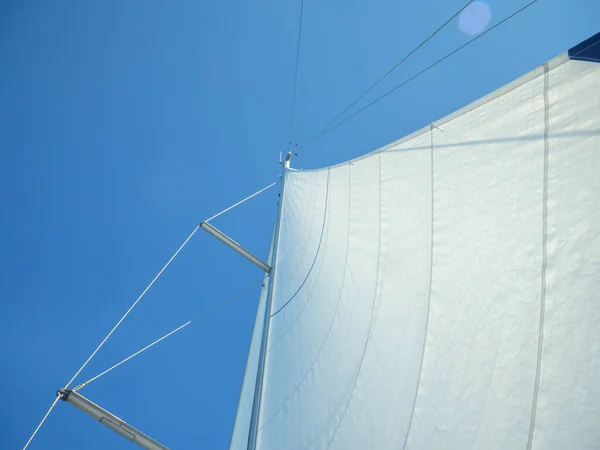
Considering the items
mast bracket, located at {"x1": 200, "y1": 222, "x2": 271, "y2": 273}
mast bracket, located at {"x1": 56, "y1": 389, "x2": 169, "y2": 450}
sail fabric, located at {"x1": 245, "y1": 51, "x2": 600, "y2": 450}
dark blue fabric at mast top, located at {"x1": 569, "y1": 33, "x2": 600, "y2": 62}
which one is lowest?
mast bracket, located at {"x1": 56, "y1": 389, "x2": 169, "y2": 450}

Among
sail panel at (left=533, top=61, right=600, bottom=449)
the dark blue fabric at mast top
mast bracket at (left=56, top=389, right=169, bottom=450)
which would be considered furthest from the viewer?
mast bracket at (left=56, top=389, right=169, bottom=450)

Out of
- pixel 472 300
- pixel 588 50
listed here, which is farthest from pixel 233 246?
pixel 588 50

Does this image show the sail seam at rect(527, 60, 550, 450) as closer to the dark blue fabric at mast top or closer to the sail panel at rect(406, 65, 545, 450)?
the sail panel at rect(406, 65, 545, 450)

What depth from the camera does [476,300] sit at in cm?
123

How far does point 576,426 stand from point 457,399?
34 cm

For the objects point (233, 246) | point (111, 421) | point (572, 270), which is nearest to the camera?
point (572, 270)

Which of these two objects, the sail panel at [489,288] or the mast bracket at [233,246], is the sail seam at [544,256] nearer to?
the sail panel at [489,288]

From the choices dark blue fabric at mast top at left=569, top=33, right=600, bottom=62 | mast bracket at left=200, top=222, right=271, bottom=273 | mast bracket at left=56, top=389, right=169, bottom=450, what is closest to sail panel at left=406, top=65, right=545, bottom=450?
dark blue fabric at mast top at left=569, top=33, right=600, bottom=62

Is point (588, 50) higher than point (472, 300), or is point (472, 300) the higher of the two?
point (588, 50)

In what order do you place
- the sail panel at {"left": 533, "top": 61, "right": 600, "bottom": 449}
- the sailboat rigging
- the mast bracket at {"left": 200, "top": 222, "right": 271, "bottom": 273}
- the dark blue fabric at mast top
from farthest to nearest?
the mast bracket at {"left": 200, "top": 222, "right": 271, "bottom": 273} < the dark blue fabric at mast top < the sailboat rigging < the sail panel at {"left": 533, "top": 61, "right": 600, "bottom": 449}

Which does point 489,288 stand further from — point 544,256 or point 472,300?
point 544,256

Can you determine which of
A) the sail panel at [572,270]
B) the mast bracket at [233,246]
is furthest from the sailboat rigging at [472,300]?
the mast bracket at [233,246]

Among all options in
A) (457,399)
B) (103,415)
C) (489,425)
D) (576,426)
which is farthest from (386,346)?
(103,415)

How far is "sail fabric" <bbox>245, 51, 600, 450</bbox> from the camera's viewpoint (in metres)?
0.97
